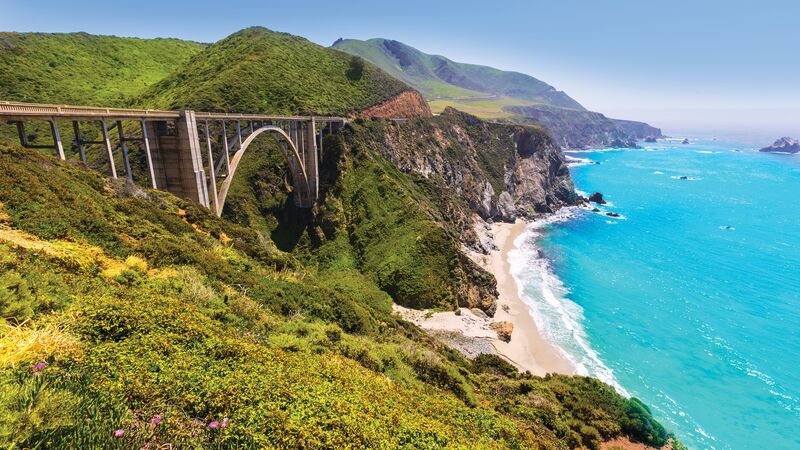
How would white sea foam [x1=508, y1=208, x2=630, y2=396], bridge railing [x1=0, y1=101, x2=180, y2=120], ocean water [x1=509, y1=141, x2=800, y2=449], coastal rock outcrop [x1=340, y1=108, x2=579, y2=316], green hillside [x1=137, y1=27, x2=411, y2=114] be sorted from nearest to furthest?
bridge railing [x1=0, y1=101, x2=180, y2=120]
ocean water [x1=509, y1=141, x2=800, y2=449]
white sea foam [x1=508, y1=208, x2=630, y2=396]
coastal rock outcrop [x1=340, y1=108, x2=579, y2=316]
green hillside [x1=137, y1=27, x2=411, y2=114]

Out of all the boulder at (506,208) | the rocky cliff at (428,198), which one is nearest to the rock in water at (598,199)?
→ the rocky cliff at (428,198)

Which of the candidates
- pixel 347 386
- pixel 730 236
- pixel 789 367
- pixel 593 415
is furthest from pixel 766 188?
pixel 347 386

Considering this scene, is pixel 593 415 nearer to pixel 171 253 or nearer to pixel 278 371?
pixel 278 371

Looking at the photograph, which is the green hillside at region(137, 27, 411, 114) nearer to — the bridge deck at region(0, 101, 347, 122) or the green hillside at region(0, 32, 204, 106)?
the green hillside at region(0, 32, 204, 106)

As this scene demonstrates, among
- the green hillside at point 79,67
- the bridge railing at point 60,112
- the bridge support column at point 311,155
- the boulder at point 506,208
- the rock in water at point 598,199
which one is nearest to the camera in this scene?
the bridge railing at point 60,112

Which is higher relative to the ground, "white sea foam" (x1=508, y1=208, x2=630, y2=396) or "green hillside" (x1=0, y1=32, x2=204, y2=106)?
"green hillside" (x1=0, y1=32, x2=204, y2=106)

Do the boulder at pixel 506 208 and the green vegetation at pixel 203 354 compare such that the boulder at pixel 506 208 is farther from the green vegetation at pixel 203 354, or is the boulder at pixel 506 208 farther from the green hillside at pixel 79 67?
the green hillside at pixel 79 67

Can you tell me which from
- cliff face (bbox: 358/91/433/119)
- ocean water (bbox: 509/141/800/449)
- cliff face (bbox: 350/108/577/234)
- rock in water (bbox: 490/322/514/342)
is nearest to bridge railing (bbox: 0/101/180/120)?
rock in water (bbox: 490/322/514/342)
